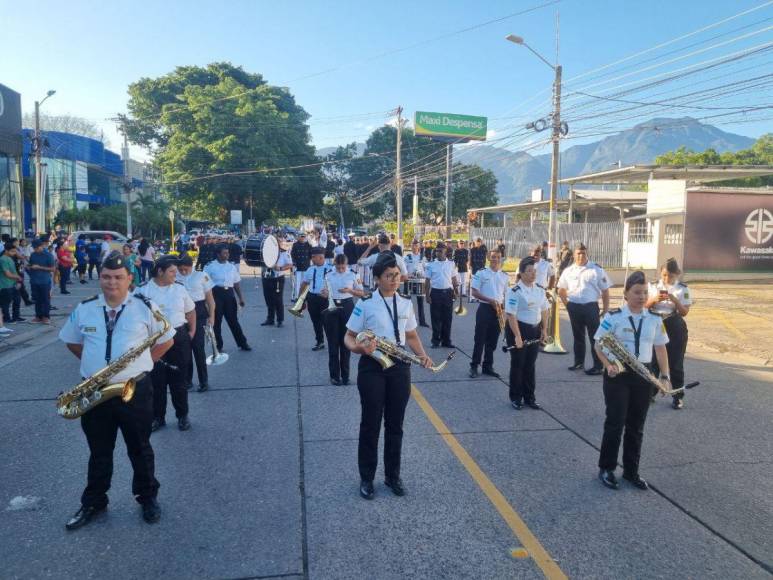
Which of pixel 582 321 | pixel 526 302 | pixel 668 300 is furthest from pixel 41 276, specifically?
pixel 668 300

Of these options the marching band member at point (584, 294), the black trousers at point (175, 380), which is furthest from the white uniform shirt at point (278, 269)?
the black trousers at point (175, 380)

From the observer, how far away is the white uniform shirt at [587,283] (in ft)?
27.8

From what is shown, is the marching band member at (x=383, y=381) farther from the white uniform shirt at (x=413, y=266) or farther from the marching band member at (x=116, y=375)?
the white uniform shirt at (x=413, y=266)

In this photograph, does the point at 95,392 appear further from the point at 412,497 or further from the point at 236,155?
the point at 236,155

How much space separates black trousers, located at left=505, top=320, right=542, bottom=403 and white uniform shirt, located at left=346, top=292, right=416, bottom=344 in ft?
8.29

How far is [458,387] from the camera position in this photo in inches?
309

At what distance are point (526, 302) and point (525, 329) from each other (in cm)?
32

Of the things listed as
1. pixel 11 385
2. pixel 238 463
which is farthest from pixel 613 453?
pixel 11 385

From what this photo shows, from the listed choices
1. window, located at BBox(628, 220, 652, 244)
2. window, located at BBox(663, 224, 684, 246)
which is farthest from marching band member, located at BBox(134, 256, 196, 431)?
window, located at BBox(628, 220, 652, 244)

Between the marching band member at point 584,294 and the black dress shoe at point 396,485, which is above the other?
the marching band member at point 584,294

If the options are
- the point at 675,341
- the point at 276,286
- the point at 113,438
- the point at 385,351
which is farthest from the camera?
the point at 276,286

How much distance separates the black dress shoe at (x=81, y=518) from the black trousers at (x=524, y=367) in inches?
176

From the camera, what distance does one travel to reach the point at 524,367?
686cm

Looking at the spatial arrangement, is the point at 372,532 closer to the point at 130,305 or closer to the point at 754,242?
the point at 130,305
